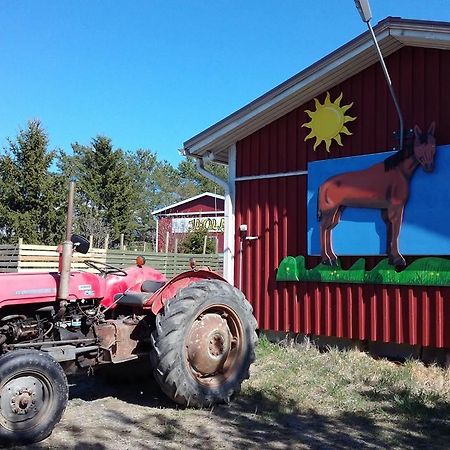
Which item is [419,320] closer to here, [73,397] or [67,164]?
[73,397]

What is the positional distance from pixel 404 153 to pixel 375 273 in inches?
60.1

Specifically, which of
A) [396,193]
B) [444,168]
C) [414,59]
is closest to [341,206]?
[396,193]

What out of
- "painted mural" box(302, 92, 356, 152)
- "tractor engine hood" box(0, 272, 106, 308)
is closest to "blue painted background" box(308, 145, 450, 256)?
"painted mural" box(302, 92, 356, 152)

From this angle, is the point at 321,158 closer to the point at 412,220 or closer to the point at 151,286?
the point at 412,220

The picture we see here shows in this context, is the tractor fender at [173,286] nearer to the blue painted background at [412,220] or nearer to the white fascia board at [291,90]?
the blue painted background at [412,220]

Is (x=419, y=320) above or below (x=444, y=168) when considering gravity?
below

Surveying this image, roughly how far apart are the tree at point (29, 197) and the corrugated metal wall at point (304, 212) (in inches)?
536

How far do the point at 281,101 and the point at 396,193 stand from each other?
2147 mm

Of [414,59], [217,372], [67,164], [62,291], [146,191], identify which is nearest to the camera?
[62,291]

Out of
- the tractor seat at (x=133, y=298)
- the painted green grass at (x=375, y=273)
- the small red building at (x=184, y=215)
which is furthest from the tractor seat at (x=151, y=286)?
the small red building at (x=184, y=215)

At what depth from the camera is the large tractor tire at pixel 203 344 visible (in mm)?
4824

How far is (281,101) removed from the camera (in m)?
8.05

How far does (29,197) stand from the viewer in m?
20.8

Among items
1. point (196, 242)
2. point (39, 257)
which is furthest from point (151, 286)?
point (196, 242)
